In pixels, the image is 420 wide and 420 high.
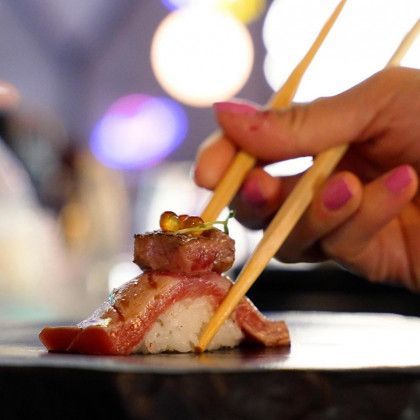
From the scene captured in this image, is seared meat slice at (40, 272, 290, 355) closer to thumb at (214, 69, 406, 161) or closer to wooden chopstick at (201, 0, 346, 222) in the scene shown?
wooden chopstick at (201, 0, 346, 222)

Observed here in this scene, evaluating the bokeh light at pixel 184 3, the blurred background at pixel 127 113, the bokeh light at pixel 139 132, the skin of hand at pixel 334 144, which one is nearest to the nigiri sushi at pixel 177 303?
the skin of hand at pixel 334 144

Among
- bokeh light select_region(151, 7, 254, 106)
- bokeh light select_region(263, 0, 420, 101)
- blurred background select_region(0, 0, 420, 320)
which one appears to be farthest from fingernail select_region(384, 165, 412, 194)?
bokeh light select_region(151, 7, 254, 106)

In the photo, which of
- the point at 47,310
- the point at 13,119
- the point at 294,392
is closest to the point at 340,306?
the point at 47,310

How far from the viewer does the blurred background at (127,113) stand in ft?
15.5

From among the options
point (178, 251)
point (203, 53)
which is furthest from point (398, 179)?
point (203, 53)

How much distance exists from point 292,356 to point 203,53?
833 cm

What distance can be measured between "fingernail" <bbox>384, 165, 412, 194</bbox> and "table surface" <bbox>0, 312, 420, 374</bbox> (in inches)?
9.9

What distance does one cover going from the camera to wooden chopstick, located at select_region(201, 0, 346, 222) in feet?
5.31

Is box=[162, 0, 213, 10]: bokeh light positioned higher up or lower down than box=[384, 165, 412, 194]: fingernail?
lower down

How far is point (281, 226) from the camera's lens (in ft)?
4.91

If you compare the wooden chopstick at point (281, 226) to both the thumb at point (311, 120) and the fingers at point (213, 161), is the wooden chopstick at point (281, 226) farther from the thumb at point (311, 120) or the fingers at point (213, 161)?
the fingers at point (213, 161)

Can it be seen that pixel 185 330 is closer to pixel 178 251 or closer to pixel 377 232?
pixel 178 251

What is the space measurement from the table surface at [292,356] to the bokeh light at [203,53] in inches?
307

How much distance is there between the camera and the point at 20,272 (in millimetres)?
4504
